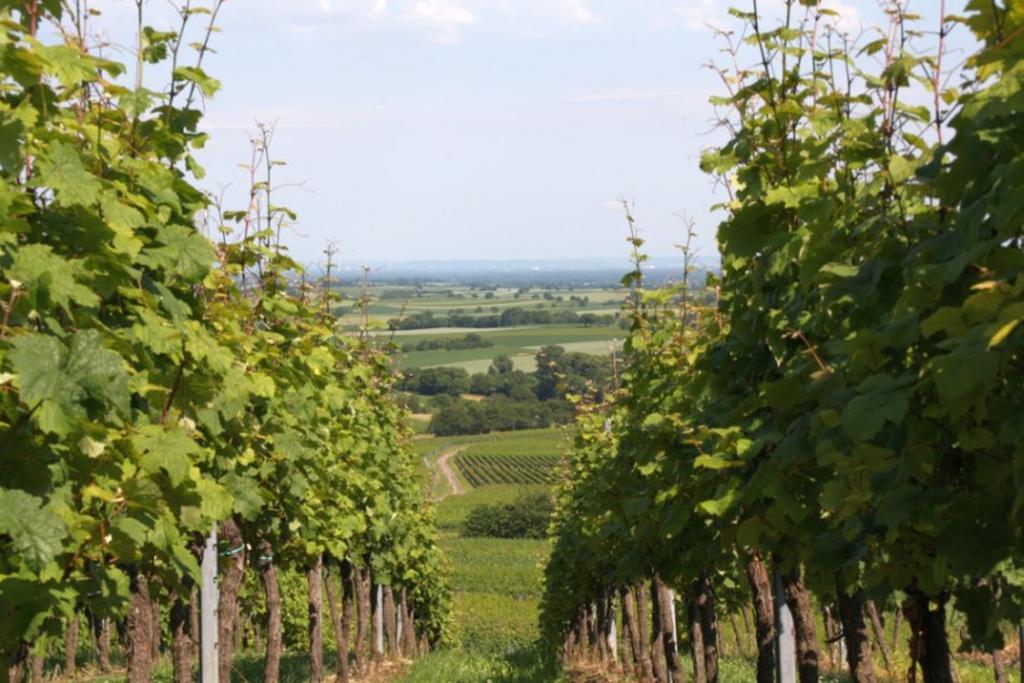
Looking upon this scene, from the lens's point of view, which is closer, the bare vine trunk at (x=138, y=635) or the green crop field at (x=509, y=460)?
the bare vine trunk at (x=138, y=635)

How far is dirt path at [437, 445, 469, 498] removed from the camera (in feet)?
295

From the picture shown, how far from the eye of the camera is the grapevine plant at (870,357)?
283cm

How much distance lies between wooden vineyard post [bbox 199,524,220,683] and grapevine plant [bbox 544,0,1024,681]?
8.74 feet

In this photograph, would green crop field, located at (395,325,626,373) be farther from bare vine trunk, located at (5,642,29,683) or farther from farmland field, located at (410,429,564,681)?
bare vine trunk, located at (5,642,29,683)

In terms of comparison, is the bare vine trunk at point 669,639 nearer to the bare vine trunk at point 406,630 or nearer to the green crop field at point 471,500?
the bare vine trunk at point 406,630

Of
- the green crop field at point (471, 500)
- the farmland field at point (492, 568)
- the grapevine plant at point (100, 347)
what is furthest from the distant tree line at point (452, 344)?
the grapevine plant at point (100, 347)

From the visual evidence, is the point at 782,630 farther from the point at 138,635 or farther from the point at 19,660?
the point at 19,660

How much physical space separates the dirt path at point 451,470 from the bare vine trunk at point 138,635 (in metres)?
79.8

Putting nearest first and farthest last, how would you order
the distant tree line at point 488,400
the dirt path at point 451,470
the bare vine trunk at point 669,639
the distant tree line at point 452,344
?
1. the bare vine trunk at point 669,639
2. the dirt path at point 451,470
3. the distant tree line at point 488,400
4. the distant tree line at point 452,344

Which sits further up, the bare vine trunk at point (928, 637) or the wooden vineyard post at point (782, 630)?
the bare vine trunk at point (928, 637)

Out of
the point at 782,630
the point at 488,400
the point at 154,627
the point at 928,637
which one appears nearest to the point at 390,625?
the point at 154,627

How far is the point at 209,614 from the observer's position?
788 cm

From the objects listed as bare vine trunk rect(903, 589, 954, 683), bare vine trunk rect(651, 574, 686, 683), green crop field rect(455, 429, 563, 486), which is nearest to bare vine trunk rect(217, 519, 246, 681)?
bare vine trunk rect(651, 574, 686, 683)

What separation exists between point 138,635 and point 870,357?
5.42 m
